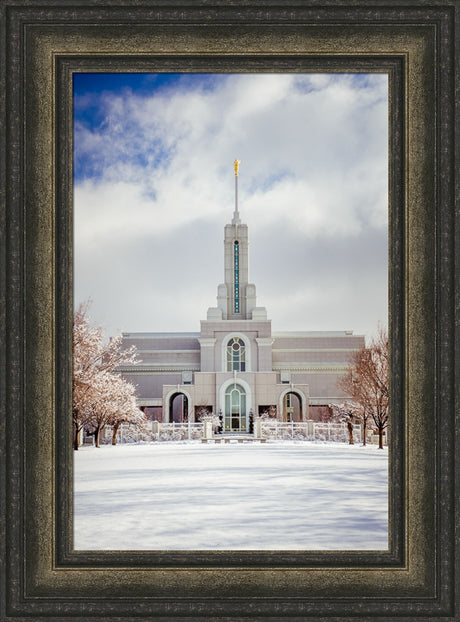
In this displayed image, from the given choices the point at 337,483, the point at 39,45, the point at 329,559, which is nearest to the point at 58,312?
the point at 39,45

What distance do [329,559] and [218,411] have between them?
2688 cm

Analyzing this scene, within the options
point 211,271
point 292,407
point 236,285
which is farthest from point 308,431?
point 211,271

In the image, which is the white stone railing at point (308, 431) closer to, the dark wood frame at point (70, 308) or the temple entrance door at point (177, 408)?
the temple entrance door at point (177, 408)

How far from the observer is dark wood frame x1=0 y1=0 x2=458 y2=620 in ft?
9.66

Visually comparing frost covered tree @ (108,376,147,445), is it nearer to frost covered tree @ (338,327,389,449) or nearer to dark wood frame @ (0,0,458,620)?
frost covered tree @ (338,327,389,449)

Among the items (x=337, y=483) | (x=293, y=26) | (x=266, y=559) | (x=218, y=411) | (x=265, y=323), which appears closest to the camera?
(x=266, y=559)

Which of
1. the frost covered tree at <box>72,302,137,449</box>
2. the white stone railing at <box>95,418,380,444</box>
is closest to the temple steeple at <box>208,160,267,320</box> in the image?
the white stone railing at <box>95,418,380,444</box>

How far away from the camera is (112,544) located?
13.5ft

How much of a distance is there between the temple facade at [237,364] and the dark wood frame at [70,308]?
2590cm

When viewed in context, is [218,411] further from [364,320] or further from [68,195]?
[68,195]

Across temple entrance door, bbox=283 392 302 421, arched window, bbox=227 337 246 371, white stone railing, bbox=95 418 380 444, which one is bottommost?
temple entrance door, bbox=283 392 302 421

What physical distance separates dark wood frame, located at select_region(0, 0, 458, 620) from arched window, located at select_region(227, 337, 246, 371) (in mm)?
28474

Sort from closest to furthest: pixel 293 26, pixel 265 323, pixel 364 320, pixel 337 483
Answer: pixel 293 26, pixel 364 320, pixel 337 483, pixel 265 323

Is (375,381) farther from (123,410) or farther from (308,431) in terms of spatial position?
(123,410)
